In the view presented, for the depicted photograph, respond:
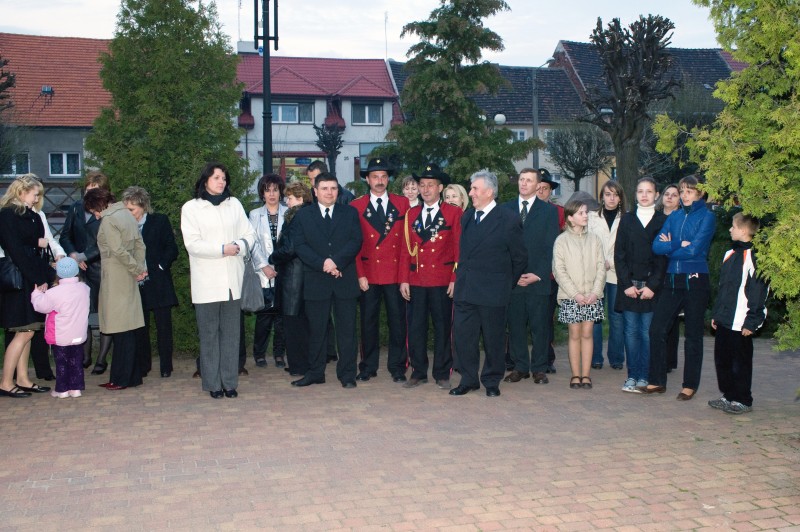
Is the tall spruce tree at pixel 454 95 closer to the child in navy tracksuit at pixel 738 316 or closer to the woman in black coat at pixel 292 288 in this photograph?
the woman in black coat at pixel 292 288

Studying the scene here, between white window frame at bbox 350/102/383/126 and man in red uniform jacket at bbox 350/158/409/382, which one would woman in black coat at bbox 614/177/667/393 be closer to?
man in red uniform jacket at bbox 350/158/409/382

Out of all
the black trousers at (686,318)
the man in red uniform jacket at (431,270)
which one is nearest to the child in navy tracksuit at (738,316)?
the black trousers at (686,318)

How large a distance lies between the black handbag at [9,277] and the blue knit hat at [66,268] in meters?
0.38

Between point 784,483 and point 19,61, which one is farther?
point 19,61

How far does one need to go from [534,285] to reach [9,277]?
5135 mm

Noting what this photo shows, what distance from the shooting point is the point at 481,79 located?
31.9 metres

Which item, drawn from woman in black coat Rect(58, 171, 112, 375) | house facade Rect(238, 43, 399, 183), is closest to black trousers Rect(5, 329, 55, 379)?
woman in black coat Rect(58, 171, 112, 375)

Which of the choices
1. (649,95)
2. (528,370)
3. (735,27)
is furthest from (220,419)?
(649,95)

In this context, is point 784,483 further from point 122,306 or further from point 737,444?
point 122,306

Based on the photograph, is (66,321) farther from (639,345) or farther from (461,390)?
(639,345)

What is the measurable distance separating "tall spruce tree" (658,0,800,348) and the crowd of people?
115cm

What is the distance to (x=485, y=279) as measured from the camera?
27.8 feet

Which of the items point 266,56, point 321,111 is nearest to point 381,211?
point 266,56

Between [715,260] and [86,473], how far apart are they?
907cm
